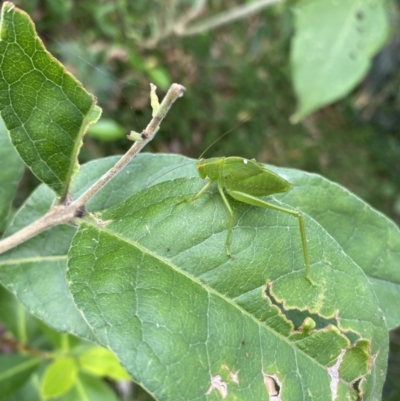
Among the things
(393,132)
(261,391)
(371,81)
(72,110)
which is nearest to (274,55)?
(371,81)

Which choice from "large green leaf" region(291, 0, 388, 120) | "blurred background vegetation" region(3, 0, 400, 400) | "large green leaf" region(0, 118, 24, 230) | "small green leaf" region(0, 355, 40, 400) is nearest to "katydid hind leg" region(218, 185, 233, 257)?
"large green leaf" region(0, 118, 24, 230)

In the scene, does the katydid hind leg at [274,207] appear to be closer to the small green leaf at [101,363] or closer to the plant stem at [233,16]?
the small green leaf at [101,363]

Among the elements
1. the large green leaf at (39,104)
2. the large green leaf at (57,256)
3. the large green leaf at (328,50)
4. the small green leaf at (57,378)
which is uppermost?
the large green leaf at (39,104)

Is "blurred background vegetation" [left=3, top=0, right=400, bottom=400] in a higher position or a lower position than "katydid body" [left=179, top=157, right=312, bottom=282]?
lower

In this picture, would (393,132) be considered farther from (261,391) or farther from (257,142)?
(261,391)

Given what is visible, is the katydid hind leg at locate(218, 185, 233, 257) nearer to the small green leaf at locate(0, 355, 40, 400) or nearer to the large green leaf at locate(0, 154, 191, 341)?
the large green leaf at locate(0, 154, 191, 341)

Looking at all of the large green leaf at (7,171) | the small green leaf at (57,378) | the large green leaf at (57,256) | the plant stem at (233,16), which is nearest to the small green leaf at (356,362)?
the large green leaf at (57,256)
